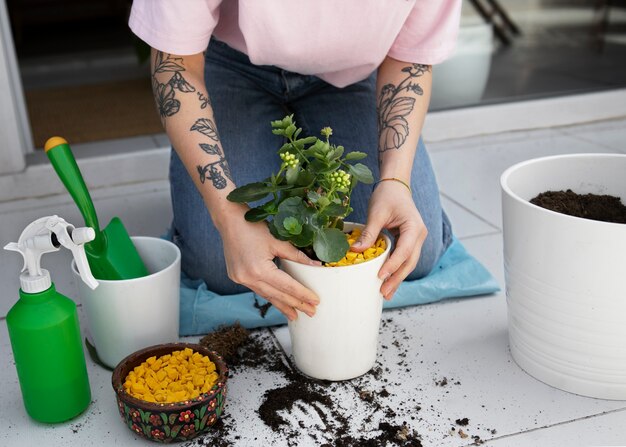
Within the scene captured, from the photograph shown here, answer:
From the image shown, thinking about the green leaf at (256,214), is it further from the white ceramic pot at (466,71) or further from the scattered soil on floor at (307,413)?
the white ceramic pot at (466,71)

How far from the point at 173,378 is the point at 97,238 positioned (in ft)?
0.89

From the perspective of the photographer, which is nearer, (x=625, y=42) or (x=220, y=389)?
(x=220, y=389)

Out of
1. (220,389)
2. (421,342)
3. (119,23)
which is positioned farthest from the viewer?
(119,23)

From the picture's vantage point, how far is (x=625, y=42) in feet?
10.5

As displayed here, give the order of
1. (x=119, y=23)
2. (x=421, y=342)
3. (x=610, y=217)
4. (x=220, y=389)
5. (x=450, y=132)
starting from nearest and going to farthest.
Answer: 1. (x=220, y=389)
2. (x=610, y=217)
3. (x=421, y=342)
4. (x=450, y=132)
5. (x=119, y=23)

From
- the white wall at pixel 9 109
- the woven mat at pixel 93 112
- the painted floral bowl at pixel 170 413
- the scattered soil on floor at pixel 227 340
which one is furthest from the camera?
the woven mat at pixel 93 112

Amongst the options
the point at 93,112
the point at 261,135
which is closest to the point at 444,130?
the point at 261,135

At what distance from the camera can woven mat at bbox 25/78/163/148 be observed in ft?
7.10

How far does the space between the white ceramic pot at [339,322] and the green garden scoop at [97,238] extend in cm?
29

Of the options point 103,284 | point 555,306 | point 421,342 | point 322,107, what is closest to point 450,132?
point 322,107

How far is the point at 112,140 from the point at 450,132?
3.42ft

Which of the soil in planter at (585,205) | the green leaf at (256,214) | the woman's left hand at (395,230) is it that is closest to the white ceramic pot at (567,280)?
the soil in planter at (585,205)

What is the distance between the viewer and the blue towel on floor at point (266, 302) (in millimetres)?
1258

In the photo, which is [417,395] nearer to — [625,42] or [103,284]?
[103,284]
